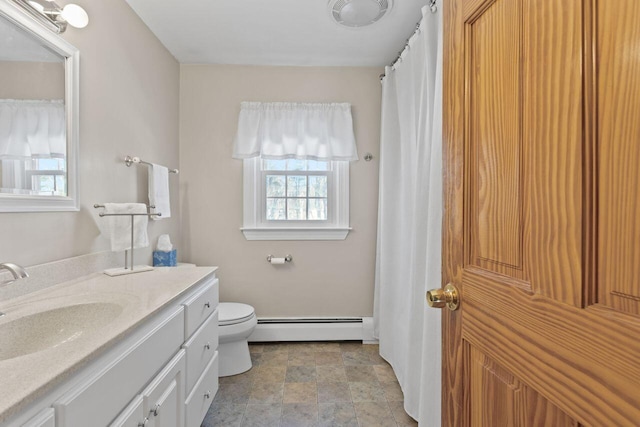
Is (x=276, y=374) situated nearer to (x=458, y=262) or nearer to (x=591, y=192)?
(x=458, y=262)

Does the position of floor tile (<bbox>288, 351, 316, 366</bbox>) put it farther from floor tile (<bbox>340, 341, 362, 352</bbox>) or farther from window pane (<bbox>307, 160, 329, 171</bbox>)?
window pane (<bbox>307, 160, 329, 171</bbox>)

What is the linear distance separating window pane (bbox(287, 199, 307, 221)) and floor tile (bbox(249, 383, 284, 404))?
1251 mm

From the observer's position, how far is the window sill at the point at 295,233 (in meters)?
2.51

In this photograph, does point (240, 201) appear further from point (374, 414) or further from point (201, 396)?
point (374, 414)

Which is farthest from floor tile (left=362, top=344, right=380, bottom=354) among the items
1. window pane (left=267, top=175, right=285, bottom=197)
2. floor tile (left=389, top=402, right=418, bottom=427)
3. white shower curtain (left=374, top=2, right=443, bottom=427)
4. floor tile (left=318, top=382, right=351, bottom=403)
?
window pane (left=267, top=175, right=285, bottom=197)

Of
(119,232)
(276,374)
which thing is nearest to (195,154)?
(119,232)

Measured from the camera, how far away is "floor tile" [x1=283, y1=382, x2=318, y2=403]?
1805 mm

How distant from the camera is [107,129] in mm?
1579

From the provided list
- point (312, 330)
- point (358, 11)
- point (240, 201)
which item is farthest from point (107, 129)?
point (312, 330)

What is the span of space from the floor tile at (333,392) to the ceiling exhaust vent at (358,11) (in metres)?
2.31

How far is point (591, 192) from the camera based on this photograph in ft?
1.43

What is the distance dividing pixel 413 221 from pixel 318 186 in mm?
1066

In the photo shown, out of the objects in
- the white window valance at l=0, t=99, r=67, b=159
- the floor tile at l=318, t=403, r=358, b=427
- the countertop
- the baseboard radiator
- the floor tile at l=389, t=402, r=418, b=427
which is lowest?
the floor tile at l=389, t=402, r=418, b=427

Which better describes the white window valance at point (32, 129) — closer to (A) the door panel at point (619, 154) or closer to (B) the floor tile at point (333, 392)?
(A) the door panel at point (619, 154)
